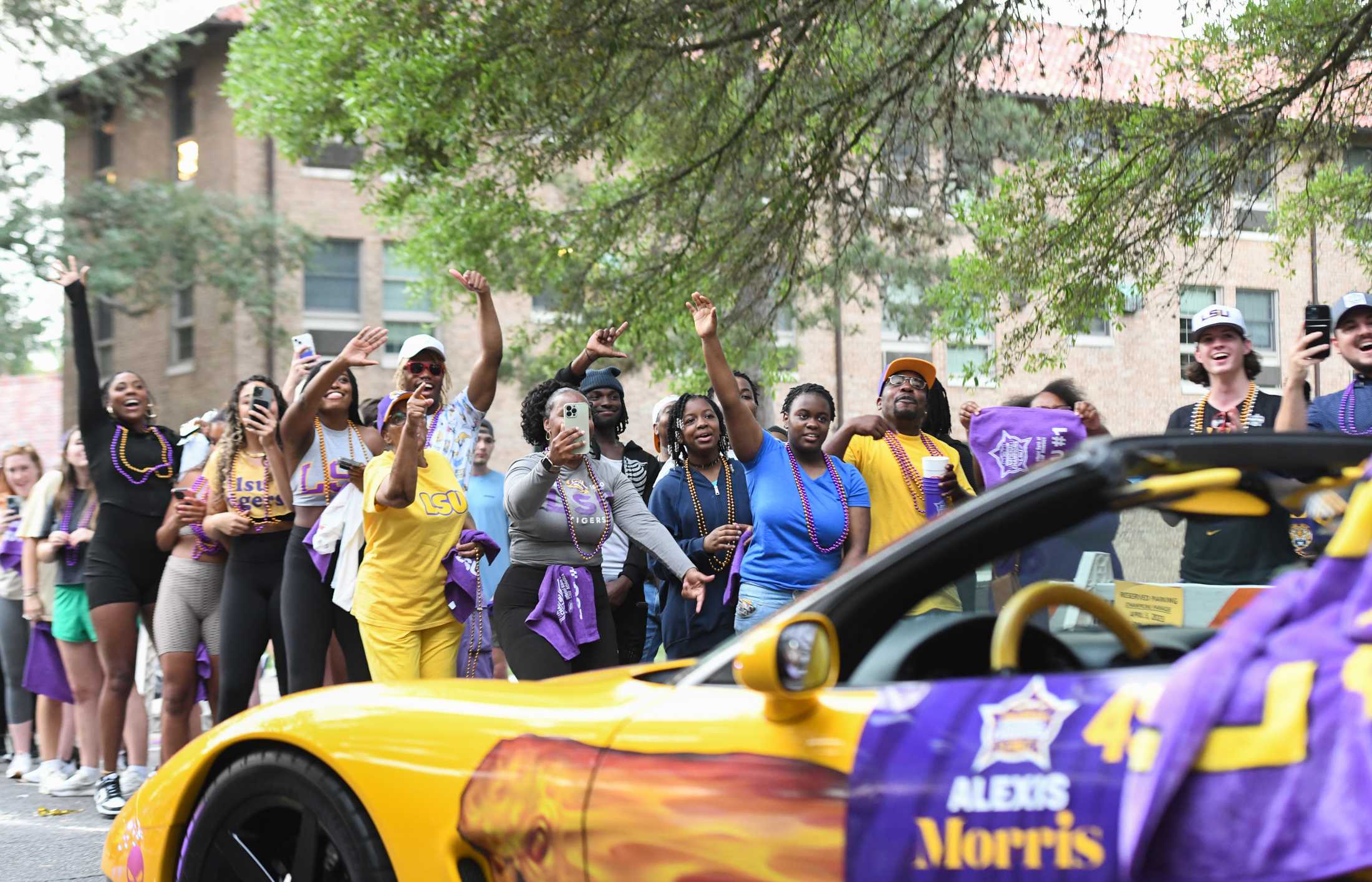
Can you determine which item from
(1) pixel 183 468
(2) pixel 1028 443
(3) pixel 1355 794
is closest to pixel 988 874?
(3) pixel 1355 794

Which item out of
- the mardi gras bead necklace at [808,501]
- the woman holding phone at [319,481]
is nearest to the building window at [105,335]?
the woman holding phone at [319,481]

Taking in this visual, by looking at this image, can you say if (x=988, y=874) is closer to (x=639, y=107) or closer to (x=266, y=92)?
(x=639, y=107)

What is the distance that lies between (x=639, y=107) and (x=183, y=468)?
17.1 ft

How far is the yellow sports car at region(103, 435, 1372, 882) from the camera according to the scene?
234 cm

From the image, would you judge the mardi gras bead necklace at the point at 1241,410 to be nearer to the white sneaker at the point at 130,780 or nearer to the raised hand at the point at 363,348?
the raised hand at the point at 363,348

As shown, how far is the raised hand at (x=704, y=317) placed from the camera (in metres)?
5.83

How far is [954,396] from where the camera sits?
30062mm

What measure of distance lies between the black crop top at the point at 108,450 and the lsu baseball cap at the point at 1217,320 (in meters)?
4.87

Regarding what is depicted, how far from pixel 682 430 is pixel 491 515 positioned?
2761 mm

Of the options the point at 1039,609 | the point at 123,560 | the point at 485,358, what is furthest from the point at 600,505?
the point at 1039,609

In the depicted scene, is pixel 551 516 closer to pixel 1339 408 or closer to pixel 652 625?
pixel 652 625

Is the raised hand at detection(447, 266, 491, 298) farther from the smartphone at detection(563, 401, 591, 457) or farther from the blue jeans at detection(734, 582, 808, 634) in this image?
the blue jeans at detection(734, 582, 808, 634)

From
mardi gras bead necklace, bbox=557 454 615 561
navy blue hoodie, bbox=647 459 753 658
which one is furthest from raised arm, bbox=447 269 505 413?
navy blue hoodie, bbox=647 459 753 658

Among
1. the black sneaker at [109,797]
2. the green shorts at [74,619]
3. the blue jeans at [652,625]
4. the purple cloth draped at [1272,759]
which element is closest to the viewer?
the purple cloth draped at [1272,759]
